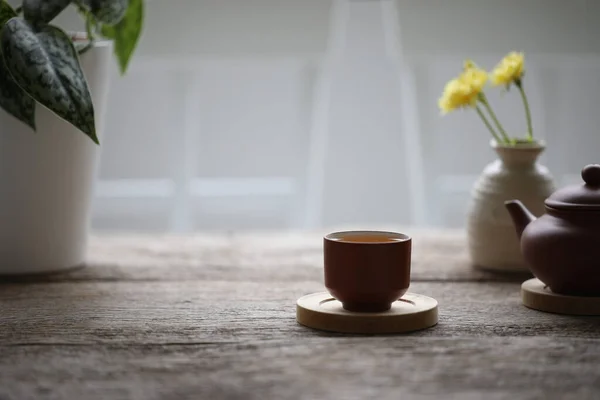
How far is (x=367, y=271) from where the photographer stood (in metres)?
0.89

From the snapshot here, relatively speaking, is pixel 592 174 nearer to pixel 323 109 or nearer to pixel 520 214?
pixel 520 214

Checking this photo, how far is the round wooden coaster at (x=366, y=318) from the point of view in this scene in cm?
89

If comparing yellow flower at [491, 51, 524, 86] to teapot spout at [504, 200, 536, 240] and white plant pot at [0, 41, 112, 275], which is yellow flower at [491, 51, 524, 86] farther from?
white plant pot at [0, 41, 112, 275]

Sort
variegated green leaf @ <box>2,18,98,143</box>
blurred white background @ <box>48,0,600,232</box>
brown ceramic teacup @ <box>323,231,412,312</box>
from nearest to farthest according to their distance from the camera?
brown ceramic teacup @ <box>323,231,412,312</box> → variegated green leaf @ <box>2,18,98,143</box> → blurred white background @ <box>48,0,600,232</box>

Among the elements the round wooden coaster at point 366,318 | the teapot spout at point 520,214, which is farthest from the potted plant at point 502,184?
the round wooden coaster at point 366,318

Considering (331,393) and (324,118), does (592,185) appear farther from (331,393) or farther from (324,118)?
(324,118)

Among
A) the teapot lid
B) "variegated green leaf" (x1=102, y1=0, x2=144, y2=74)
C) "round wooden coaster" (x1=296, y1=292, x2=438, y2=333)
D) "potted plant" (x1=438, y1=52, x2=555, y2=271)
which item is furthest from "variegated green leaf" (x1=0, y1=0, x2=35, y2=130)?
the teapot lid

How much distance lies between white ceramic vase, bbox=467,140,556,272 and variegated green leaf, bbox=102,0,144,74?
1.85 ft

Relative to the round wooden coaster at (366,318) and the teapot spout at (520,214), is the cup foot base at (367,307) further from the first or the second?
the teapot spout at (520,214)

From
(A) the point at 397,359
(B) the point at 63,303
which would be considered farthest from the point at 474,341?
(B) the point at 63,303

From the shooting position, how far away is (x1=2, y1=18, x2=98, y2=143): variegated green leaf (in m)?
1.00

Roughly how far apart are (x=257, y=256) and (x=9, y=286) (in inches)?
15.0

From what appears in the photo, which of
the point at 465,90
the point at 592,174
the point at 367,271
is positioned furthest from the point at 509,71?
the point at 367,271

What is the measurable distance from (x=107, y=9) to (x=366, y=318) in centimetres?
57
